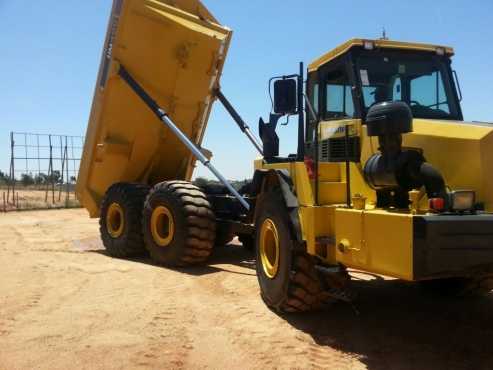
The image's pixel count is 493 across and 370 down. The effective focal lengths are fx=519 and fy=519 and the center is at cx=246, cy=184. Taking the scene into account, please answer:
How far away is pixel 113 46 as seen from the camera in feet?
26.9

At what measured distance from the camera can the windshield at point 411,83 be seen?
4684mm

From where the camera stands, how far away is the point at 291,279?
15.5 ft

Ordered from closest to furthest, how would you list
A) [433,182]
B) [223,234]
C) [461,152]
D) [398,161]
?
[433,182] < [398,161] < [461,152] < [223,234]

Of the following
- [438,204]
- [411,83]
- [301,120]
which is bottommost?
[438,204]

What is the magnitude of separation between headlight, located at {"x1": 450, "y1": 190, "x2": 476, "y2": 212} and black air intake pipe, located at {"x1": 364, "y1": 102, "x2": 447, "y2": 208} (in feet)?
0.24

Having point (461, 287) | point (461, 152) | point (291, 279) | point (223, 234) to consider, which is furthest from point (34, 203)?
point (461, 152)

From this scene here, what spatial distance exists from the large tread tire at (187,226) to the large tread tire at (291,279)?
234cm

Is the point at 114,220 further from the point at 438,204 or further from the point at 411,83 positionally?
the point at 438,204

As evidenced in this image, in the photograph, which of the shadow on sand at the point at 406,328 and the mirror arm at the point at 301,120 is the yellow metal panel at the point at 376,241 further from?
the mirror arm at the point at 301,120

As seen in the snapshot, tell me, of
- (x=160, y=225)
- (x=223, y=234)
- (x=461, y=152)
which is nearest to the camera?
(x=461, y=152)

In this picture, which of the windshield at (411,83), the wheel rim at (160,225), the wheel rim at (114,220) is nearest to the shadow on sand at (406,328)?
the windshield at (411,83)

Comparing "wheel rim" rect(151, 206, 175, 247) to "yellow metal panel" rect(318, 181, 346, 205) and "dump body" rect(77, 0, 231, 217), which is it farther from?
"yellow metal panel" rect(318, 181, 346, 205)

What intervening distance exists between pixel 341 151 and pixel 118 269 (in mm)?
4150

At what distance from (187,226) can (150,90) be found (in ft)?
8.83
